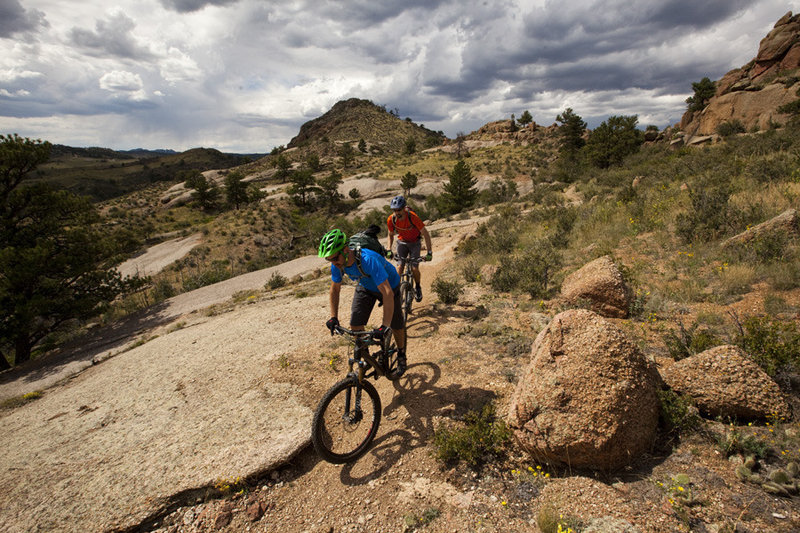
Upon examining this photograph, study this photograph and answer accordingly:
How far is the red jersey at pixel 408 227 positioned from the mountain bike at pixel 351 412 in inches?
127

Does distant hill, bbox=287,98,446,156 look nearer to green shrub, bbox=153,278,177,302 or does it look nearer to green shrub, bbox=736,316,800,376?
green shrub, bbox=153,278,177,302

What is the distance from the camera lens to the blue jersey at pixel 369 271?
393 centimetres

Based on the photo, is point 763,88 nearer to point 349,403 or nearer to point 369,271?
point 369,271

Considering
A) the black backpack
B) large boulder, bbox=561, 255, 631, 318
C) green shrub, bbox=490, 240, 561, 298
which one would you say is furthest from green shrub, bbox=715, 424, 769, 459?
green shrub, bbox=490, 240, 561, 298

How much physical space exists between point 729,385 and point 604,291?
2.66 metres

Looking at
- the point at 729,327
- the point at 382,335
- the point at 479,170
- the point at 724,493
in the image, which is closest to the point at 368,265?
the point at 382,335

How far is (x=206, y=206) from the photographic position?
56031mm

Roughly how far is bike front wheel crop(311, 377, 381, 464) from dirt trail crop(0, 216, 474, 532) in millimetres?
519

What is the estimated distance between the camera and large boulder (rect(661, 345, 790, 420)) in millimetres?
3156

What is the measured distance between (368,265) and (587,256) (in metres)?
7.03

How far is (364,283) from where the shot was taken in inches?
171

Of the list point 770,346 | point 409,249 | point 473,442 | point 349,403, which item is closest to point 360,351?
point 349,403

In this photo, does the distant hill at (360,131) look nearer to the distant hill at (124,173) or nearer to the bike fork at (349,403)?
the distant hill at (124,173)

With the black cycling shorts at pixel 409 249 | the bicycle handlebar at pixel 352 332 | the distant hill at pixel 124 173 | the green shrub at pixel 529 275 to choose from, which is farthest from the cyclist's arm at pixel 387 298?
the distant hill at pixel 124 173
